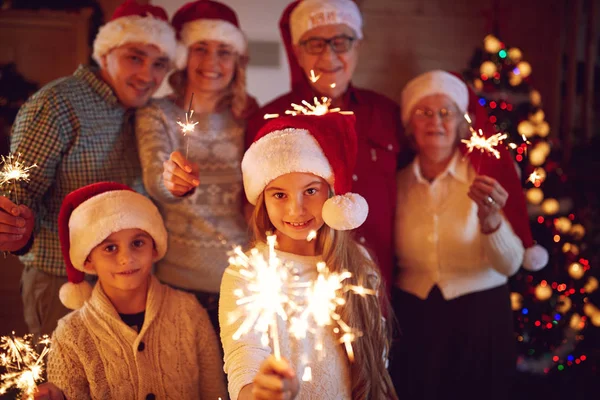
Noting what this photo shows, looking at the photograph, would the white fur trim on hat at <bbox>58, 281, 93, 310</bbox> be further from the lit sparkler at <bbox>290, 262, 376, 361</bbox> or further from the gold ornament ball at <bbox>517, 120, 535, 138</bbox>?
the gold ornament ball at <bbox>517, 120, 535, 138</bbox>

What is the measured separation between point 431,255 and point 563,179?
138 cm

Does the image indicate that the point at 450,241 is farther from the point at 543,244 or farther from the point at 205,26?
the point at 205,26

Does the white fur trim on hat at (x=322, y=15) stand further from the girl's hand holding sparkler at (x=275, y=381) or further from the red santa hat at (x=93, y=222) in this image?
the girl's hand holding sparkler at (x=275, y=381)

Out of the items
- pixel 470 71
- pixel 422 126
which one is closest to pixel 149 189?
pixel 422 126

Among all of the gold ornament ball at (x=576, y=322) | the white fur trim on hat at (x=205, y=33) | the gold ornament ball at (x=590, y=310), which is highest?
the white fur trim on hat at (x=205, y=33)

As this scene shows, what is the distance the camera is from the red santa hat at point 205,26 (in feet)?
7.04

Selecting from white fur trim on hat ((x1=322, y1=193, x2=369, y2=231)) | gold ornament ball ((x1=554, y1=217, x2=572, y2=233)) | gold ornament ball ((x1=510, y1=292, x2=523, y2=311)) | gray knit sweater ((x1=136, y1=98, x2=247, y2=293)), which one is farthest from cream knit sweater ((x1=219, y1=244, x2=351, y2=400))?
Result: gold ornament ball ((x1=554, y1=217, x2=572, y2=233))

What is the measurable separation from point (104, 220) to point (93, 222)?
0.04m

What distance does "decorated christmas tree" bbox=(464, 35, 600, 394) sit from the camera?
2883 millimetres

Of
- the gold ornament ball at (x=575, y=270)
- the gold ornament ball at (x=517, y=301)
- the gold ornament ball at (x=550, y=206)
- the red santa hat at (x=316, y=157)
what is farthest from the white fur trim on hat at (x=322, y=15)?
the gold ornament ball at (x=575, y=270)

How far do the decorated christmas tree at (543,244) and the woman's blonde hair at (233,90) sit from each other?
1.45m

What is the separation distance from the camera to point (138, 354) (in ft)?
5.30

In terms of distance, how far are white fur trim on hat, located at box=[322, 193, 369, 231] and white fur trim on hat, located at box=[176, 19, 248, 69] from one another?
104cm

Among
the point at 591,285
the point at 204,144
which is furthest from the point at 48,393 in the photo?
the point at 591,285
